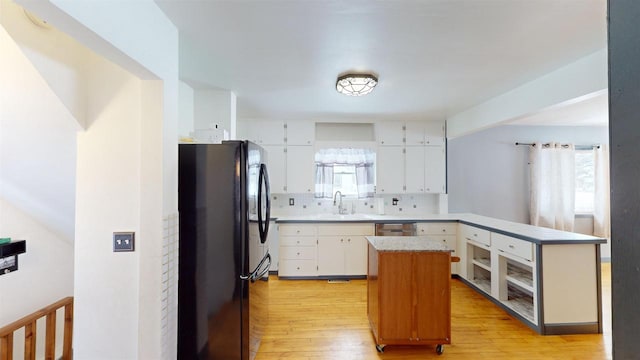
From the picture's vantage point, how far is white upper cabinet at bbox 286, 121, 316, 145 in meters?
4.14

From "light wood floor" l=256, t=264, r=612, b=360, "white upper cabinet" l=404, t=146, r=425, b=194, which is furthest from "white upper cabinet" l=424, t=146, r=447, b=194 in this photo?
"light wood floor" l=256, t=264, r=612, b=360


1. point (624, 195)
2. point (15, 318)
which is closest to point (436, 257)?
point (624, 195)

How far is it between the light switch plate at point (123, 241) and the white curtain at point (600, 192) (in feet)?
20.6

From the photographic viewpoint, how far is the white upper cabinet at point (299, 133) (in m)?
4.14

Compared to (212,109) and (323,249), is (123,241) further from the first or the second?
(323,249)

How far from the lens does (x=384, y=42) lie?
6.25 ft

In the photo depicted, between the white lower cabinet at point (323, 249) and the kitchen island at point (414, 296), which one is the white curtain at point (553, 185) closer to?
the white lower cabinet at point (323, 249)

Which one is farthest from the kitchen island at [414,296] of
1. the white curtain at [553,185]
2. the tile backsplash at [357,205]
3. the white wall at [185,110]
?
the white curtain at [553,185]

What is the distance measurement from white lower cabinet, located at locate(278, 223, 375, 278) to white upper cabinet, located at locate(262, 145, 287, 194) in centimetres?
63

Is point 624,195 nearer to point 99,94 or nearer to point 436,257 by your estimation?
point 436,257

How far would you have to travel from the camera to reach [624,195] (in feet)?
1.44

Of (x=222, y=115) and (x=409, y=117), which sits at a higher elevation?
(x=409, y=117)

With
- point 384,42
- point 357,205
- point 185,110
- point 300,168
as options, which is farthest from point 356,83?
point 357,205

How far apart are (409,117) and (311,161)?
160cm
